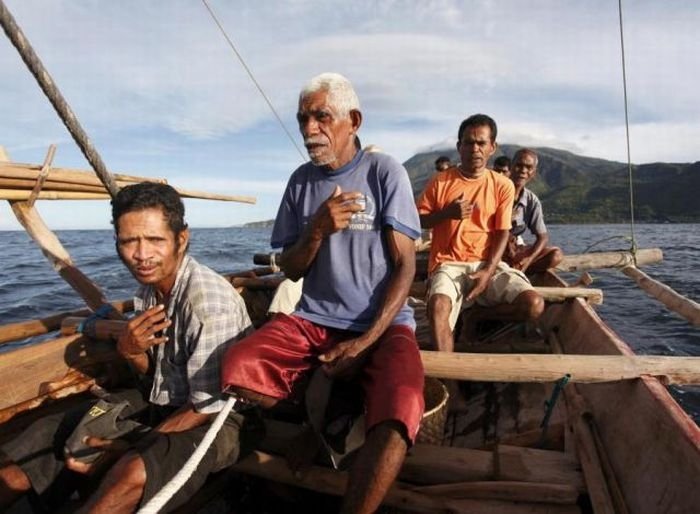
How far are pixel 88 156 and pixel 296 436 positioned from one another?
2.24 m

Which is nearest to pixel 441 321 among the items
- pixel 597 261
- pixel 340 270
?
pixel 340 270

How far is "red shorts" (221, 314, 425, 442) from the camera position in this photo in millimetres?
2039

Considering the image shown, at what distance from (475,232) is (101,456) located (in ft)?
12.5

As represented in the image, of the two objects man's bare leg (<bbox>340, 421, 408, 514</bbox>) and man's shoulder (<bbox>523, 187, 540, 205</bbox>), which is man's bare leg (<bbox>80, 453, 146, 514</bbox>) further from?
man's shoulder (<bbox>523, 187, 540, 205</bbox>)

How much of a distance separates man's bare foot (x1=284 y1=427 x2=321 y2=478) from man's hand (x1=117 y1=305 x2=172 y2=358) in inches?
38.5

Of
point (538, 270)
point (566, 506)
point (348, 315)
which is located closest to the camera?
point (566, 506)

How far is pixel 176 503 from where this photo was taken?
1.99 meters

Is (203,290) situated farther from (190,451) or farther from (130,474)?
(130,474)

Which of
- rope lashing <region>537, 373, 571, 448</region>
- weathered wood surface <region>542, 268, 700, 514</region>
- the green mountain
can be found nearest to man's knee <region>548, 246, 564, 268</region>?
weathered wood surface <region>542, 268, 700, 514</region>

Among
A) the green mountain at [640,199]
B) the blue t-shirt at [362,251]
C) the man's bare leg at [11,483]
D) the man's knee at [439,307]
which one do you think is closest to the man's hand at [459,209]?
the man's knee at [439,307]

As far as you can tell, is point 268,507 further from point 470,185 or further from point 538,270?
point 538,270

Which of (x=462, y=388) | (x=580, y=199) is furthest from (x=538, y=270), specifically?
(x=580, y=199)

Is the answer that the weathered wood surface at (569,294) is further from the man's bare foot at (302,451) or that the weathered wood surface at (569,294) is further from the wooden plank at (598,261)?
the wooden plank at (598,261)

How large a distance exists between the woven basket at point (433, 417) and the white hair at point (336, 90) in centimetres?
196
